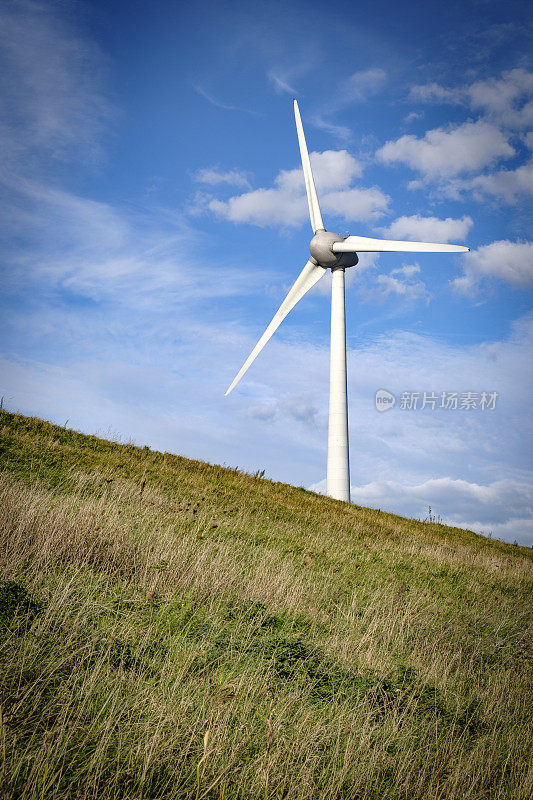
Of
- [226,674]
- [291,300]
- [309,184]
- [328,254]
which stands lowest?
[226,674]

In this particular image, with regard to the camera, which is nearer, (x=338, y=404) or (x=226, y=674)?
(x=226, y=674)

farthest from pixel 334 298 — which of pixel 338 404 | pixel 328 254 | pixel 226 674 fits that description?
pixel 226 674

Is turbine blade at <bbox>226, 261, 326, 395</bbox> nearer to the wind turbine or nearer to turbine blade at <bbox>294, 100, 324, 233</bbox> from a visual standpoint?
the wind turbine

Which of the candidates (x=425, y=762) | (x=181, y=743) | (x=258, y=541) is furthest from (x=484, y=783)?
(x=258, y=541)

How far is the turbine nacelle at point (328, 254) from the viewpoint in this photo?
1262 inches

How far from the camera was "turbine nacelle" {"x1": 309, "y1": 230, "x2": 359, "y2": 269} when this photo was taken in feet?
105

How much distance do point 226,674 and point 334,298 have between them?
29.7 metres

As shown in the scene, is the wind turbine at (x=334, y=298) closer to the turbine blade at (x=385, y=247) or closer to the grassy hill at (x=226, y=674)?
the turbine blade at (x=385, y=247)

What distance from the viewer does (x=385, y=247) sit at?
29906 millimetres

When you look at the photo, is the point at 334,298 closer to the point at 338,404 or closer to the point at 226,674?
the point at 338,404

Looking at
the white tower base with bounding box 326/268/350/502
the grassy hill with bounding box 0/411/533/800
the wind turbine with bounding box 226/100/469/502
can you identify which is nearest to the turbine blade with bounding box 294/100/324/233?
the wind turbine with bounding box 226/100/469/502

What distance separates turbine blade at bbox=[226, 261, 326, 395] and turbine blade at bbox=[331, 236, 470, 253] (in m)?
2.01

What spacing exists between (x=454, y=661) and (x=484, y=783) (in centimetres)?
335

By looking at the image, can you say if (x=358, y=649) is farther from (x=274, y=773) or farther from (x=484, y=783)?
(x=274, y=773)
